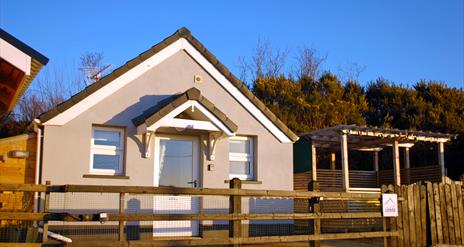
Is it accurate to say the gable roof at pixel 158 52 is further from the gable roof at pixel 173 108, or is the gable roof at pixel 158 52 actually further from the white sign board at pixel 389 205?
the white sign board at pixel 389 205

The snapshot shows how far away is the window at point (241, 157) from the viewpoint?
13422 millimetres

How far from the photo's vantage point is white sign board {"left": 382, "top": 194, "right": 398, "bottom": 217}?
1084cm

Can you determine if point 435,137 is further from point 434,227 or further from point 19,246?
point 19,246

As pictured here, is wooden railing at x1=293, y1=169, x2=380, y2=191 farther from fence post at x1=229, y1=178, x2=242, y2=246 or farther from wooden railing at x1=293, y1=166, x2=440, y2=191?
fence post at x1=229, y1=178, x2=242, y2=246

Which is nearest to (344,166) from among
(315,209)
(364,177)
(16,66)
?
(364,177)

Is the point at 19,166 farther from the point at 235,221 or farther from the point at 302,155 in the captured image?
the point at 302,155

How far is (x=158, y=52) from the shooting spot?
12.9 meters

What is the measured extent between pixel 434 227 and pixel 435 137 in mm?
9097

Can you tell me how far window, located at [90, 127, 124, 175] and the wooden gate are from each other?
20.0 feet

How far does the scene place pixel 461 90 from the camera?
106 feet

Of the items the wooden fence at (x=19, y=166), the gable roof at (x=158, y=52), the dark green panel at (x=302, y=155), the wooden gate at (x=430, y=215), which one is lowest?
the wooden gate at (x=430, y=215)

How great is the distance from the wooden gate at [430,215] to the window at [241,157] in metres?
3.84

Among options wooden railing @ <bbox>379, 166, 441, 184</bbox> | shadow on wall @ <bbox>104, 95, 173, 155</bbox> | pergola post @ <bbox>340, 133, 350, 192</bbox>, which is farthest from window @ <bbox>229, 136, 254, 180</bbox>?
wooden railing @ <bbox>379, 166, 441, 184</bbox>

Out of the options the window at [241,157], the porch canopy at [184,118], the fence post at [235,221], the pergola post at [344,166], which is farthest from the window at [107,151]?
the pergola post at [344,166]
